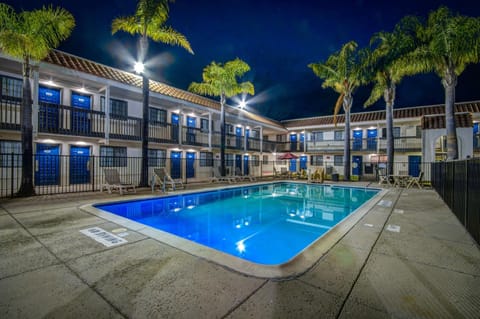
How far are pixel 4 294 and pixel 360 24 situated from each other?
59.8 meters

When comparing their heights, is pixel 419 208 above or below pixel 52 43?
below

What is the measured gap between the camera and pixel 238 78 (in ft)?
56.8

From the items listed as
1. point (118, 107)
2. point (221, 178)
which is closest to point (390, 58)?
point (221, 178)

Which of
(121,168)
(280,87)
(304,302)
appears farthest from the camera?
(280,87)

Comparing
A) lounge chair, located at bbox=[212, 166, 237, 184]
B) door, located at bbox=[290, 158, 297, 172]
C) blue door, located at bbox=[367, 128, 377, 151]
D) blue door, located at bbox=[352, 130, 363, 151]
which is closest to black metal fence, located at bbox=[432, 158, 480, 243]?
lounge chair, located at bbox=[212, 166, 237, 184]

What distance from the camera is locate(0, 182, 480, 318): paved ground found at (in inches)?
83.2

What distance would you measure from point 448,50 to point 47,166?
2043 centimetres

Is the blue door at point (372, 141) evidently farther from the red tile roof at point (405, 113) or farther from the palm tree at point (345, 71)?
the palm tree at point (345, 71)

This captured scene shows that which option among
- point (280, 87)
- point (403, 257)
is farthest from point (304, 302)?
point (280, 87)

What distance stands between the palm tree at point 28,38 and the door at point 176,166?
8.72 m

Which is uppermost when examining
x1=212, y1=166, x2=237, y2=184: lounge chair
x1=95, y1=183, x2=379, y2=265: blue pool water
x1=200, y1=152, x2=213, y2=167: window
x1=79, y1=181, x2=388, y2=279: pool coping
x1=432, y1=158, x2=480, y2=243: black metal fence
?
x1=200, y1=152, x2=213, y2=167: window

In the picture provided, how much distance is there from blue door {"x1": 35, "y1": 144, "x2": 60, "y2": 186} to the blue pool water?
629cm

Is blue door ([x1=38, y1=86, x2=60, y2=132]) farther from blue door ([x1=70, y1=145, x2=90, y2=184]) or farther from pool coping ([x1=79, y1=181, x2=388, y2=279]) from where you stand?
pool coping ([x1=79, y1=181, x2=388, y2=279])

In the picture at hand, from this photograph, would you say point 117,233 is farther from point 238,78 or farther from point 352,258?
point 238,78
